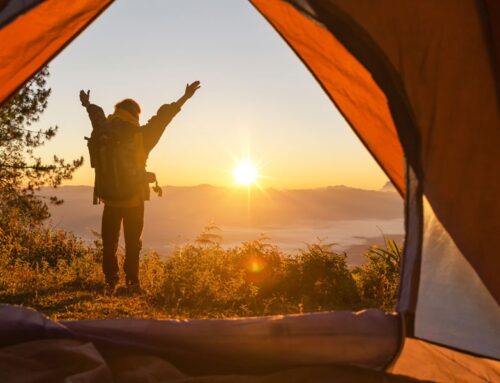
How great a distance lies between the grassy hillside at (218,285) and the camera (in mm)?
5816

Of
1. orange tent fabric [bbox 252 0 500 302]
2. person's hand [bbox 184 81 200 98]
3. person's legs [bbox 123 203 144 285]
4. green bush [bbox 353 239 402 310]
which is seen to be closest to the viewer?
orange tent fabric [bbox 252 0 500 302]

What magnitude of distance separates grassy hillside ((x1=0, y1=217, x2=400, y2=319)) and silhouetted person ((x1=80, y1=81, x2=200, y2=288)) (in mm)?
581

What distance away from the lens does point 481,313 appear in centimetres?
287

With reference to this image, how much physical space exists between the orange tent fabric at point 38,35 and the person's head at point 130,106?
2.18 meters

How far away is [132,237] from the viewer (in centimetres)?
638

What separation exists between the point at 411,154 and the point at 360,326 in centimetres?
90

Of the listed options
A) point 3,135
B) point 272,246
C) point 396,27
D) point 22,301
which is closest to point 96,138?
point 22,301

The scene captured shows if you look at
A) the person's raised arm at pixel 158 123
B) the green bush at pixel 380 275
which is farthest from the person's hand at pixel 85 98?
the green bush at pixel 380 275

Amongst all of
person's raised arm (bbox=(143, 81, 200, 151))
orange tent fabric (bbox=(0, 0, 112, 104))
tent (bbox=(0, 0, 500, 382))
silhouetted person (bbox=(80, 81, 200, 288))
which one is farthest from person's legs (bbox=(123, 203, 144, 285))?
tent (bbox=(0, 0, 500, 382))

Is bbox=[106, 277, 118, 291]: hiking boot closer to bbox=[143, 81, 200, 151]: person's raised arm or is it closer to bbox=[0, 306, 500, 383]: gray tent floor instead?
bbox=[143, 81, 200, 151]: person's raised arm

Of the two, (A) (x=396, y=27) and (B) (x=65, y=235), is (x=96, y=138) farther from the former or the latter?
(B) (x=65, y=235)

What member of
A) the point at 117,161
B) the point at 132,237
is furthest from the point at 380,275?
the point at 117,161

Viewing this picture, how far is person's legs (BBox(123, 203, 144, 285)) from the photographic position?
20.7 feet

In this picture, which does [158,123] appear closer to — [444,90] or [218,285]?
[218,285]
